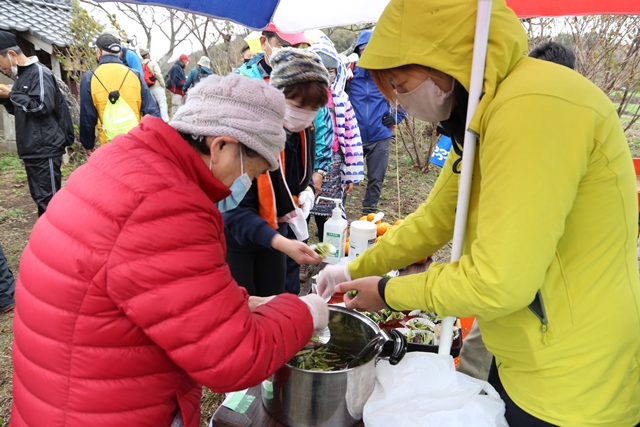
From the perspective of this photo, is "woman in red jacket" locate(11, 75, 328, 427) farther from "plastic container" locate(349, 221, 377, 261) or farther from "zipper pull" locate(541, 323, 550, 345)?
"plastic container" locate(349, 221, 377, 261)

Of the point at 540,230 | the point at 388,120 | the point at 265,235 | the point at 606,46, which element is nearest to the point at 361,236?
the point at 265,235

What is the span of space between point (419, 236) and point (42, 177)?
4.82 metres

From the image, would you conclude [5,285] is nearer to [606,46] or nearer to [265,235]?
[265,235]

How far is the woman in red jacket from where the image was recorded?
934 mm

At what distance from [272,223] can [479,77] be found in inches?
59.5

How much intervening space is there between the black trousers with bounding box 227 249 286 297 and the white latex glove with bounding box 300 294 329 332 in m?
1.32

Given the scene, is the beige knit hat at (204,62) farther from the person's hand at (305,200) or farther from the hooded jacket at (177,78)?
the person's hand at (305,200)

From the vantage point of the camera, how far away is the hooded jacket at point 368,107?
561cm

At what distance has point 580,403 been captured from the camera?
114cm

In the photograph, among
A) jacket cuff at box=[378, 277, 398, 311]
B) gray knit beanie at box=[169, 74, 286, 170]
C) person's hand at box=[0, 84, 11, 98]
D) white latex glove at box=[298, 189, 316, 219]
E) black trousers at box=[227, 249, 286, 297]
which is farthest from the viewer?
person's hand at box=[0, 84, 11, 98]

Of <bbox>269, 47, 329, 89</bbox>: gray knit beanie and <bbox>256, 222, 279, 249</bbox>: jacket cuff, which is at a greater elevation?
<bbox>269, 47, 329, 89</bbox>: gray knit beanie

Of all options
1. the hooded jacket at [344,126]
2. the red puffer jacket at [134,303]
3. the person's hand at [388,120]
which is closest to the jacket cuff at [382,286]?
the red puffer jacket at [134,303]

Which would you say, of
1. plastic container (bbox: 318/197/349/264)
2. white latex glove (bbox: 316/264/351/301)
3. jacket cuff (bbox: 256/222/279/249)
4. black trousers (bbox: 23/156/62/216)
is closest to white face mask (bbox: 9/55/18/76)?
black trousers (bbox: 23/156/62/216)

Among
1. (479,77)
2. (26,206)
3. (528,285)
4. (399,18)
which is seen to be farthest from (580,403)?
(26,206)
